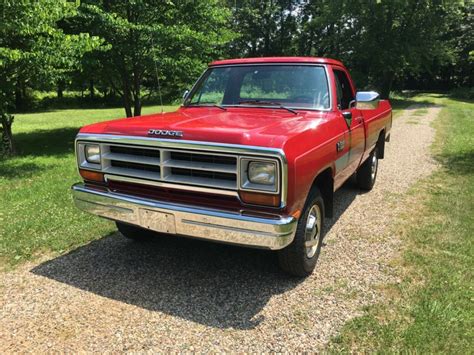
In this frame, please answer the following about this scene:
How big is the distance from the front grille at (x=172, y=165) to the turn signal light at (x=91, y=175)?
13 cm

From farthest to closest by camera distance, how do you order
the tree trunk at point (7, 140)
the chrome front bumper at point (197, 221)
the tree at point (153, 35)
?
1. the tree at point (153, 35)
2. the tree trunk at point (7, 140)
3. the chrome front bumper at point (197, 221)

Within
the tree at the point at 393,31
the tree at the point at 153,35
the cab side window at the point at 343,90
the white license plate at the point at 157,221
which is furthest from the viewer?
the tree at the point at 393,31

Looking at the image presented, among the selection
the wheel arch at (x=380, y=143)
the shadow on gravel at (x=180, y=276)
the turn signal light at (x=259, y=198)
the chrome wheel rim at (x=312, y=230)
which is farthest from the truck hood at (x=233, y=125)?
the wheel arch at (x=380, y=143)

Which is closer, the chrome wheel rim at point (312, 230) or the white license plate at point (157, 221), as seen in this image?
the white license plate at point (157, 221)

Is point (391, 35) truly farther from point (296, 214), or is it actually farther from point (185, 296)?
point (185, 296)

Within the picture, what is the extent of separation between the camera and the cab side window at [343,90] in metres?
4.56

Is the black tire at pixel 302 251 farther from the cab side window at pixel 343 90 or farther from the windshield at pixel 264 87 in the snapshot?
the cab side window at pixel 343 90

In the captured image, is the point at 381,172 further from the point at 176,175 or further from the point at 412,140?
the point at 176,175

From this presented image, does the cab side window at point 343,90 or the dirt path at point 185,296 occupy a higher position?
the cab side window at point 343,90

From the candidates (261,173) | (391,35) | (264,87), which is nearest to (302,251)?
(261,173)

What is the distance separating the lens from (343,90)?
193 inches

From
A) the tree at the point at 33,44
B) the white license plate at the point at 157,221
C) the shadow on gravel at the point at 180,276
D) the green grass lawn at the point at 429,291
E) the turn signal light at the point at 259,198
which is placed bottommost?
the green grass lawn at the point at 429,291

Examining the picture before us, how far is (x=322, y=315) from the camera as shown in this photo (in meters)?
3.20

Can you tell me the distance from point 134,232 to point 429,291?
2.97 m
